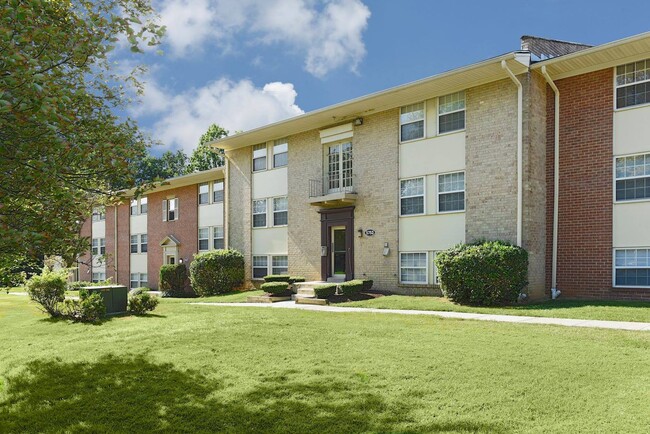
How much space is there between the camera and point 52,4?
6289 millimetres

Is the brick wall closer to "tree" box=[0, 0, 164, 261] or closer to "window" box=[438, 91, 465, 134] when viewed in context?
"window" box=[438, 91, 465, 134]

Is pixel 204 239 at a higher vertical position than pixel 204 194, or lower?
lower

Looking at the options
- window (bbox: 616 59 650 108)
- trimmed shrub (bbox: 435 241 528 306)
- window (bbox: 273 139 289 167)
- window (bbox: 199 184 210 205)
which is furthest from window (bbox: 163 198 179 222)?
window (bbox: 616 59 650 108)

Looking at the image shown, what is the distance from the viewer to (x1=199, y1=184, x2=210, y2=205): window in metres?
29.0

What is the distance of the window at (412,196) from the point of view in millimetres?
17938

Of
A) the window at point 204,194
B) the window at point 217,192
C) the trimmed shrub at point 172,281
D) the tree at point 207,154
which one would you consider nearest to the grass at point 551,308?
the window at point 217,192

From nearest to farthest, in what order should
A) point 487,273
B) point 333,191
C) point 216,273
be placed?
point 487,273 → point 333,191 → point 216,273

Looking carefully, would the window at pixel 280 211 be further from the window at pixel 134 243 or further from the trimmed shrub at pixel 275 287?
the window at pixel 134 243

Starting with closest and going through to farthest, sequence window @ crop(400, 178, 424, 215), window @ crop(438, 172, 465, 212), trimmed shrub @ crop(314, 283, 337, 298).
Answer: window @ crop(438, 172, 465, 212) → trimmed shrub @ crop(314, 283, 337, 298) → window @ crop(400, 178, 424, 215)

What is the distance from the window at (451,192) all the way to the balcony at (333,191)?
3.52 m

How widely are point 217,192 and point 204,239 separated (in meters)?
2.74

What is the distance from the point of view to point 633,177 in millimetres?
14414

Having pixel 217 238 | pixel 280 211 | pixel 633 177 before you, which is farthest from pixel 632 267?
pixel 217 238

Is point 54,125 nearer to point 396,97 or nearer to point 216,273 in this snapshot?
point 396,97
